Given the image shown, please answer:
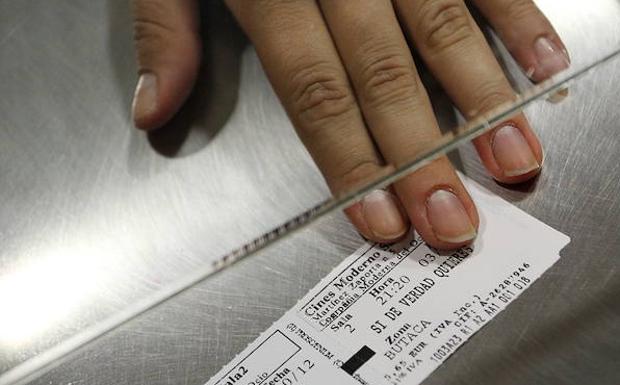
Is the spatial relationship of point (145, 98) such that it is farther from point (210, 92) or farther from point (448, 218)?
point (448, 218)

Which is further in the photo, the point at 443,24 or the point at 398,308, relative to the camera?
the point at 443,24

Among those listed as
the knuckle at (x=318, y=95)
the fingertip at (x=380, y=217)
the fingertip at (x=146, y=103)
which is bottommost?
the fingertip at (x=380, y=217)

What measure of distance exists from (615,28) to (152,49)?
44cm

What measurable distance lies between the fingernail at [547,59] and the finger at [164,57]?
331mm

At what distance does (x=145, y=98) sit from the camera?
2.39ft

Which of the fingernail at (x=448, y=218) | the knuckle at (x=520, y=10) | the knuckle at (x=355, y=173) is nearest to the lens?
the knuckle at (x=355, y=173)

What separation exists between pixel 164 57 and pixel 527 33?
351 millimetres

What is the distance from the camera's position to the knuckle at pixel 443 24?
67 cm

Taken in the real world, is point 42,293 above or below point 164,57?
below

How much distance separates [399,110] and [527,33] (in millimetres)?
139

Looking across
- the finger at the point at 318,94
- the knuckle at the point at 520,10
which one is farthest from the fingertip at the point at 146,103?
the knuckle at the point at 520,10

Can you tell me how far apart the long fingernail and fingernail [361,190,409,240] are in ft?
0.31

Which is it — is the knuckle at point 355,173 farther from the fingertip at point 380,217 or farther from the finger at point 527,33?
the finger at point 527,33

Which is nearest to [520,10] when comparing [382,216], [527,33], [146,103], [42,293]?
[527,33]
